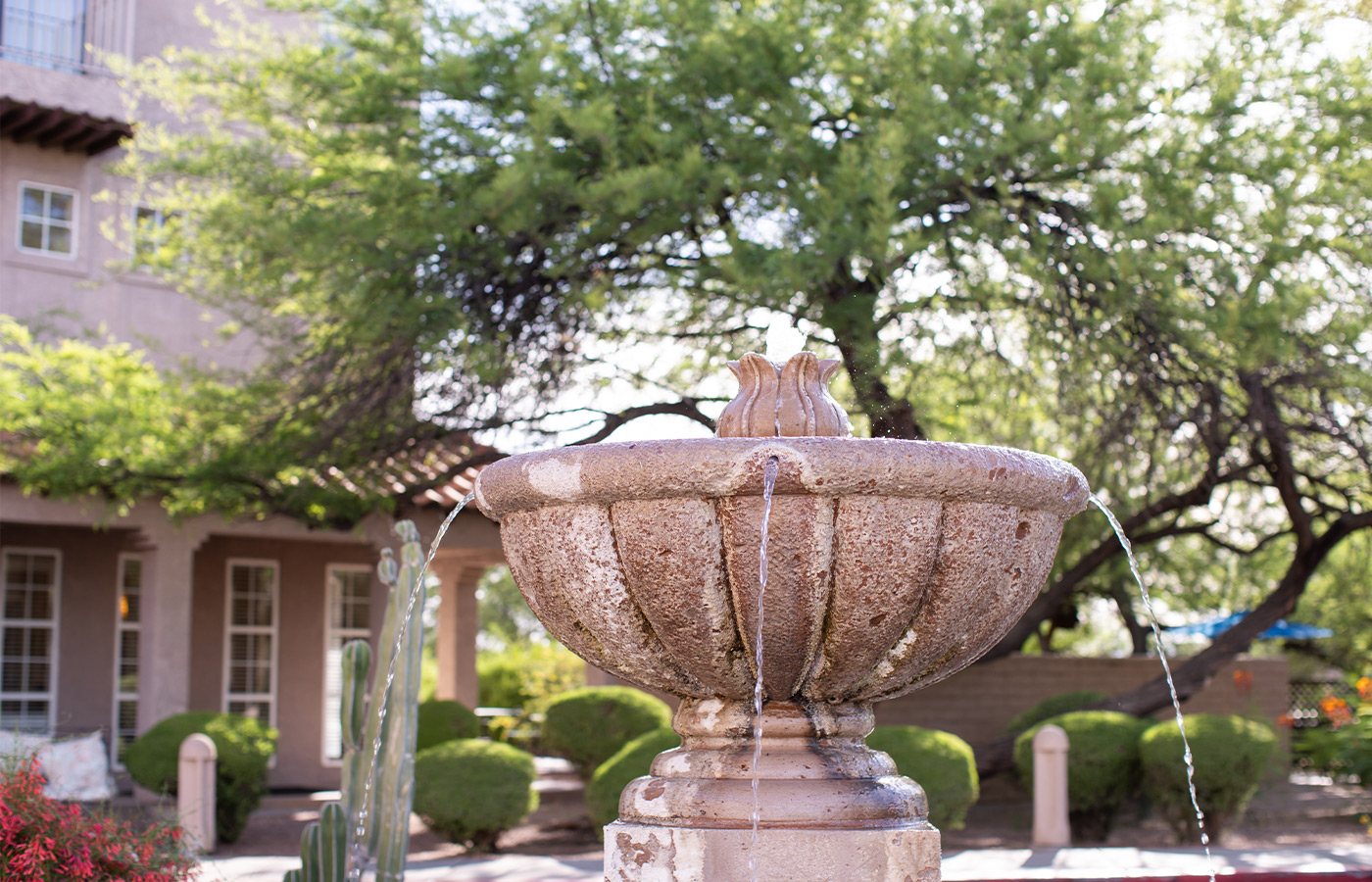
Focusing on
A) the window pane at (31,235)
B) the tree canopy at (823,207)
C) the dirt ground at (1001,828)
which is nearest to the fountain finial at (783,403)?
the tree canopy at (823,207)

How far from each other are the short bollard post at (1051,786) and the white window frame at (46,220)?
456 inches

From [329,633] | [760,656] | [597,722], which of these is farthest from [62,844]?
[329,633]

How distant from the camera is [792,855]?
12.3ft

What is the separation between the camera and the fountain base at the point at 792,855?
3.75m

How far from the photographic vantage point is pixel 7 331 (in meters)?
11.3

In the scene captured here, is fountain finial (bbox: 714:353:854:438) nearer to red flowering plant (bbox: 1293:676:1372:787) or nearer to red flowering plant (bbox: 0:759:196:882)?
red flowering plant (bbox: 0:759:196:882)

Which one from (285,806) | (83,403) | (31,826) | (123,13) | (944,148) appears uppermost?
(123,13)

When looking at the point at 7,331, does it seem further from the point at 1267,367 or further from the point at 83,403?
the point at 1267,367

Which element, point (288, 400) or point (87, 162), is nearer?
point (288, 400)

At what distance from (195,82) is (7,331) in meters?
2.68

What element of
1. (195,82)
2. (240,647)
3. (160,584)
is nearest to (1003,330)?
(195,82)

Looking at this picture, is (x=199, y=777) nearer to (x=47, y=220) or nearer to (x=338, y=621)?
(x=338, y=621)

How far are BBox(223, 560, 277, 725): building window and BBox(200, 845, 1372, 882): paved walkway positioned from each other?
5791 mm

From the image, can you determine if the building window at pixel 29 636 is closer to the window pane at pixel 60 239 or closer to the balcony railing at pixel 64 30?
the window pane at pixel 60 239
